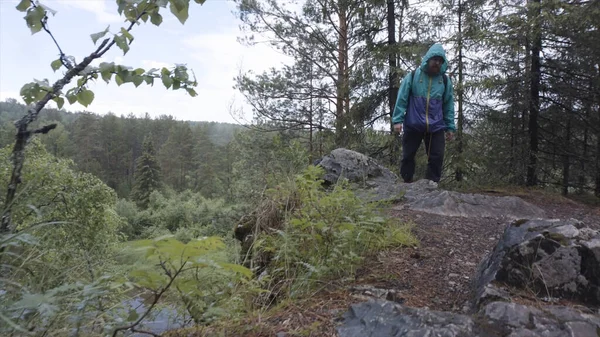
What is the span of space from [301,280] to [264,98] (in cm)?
1114

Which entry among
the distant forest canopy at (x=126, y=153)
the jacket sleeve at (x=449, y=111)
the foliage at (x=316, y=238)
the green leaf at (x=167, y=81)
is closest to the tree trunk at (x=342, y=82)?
the jacket sleeve at (x=449, y=111)

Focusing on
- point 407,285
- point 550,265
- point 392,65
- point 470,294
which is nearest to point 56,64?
point 407,285

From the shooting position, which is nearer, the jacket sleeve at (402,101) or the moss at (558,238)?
the moss at (558,238)

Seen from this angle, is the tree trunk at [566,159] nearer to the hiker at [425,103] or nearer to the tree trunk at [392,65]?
the tree trunk at [392,65]

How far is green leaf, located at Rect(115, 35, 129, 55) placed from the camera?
160 cm

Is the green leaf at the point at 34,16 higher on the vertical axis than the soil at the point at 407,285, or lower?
higher

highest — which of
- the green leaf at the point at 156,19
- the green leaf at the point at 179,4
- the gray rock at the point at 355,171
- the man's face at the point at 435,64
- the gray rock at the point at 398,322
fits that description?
the man's face at the point at 435,64

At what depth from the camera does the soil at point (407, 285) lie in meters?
1.74

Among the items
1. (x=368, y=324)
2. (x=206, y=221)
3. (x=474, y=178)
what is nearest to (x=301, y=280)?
(x=368, y=324)

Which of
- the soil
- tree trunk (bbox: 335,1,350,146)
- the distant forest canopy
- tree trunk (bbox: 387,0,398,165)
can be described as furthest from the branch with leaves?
the distant forest canopy

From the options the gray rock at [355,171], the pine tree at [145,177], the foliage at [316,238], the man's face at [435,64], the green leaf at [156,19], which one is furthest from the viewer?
the pine tree at [145,177]

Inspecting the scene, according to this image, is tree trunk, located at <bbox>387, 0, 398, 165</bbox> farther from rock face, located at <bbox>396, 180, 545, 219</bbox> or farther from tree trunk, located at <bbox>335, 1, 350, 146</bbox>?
rock face, located at <bbox>396, 180, 545, 219</bbox>

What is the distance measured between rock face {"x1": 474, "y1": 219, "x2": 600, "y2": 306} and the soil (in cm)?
10

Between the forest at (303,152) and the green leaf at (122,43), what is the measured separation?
13 millimetres
